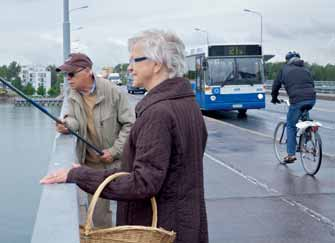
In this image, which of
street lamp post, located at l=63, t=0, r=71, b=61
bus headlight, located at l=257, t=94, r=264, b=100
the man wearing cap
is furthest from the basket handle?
bus headlight, located at l=257, t=94, r=264, b=100

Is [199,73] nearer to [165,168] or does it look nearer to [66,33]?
[66,33]

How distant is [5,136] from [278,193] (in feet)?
88.0

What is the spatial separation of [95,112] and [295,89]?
5.87 meters

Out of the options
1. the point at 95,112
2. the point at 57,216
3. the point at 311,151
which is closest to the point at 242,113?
the point at 311,151

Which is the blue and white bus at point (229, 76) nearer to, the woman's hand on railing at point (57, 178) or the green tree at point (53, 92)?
the green tree at point (53, 92)

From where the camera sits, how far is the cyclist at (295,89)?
10195mm

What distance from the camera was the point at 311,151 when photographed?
10.0 meters

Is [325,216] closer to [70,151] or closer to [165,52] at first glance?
[70,151]

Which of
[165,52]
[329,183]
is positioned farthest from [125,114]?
[329,183]

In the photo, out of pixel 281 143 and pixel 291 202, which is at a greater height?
pixel 281 143

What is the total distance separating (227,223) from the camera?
23.1 feet

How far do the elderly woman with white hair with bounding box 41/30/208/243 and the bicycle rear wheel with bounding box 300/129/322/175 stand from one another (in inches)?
277

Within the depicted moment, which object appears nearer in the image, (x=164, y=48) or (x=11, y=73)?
(x=164, y=48)

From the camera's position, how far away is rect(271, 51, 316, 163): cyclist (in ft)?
33.4
